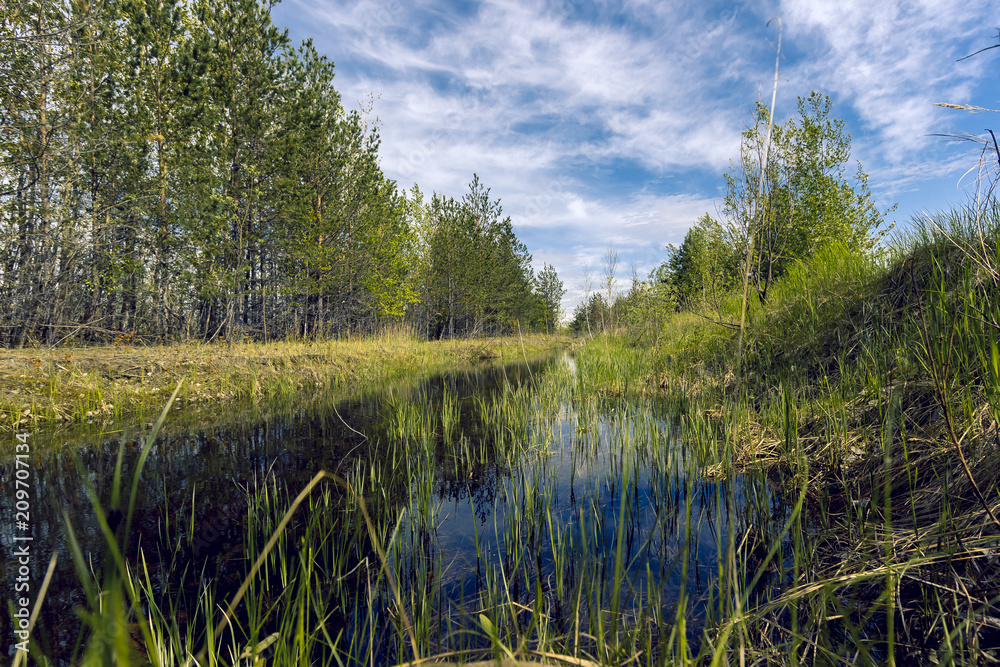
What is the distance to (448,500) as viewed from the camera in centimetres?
315

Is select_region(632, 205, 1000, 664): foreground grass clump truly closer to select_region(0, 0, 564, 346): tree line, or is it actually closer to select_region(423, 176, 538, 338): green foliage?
select_region(0, 0, 564, 346): tree line

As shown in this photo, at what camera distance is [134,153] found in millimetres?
10680

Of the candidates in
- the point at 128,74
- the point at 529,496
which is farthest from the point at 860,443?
the point at 128,74

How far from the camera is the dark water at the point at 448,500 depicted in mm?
2199

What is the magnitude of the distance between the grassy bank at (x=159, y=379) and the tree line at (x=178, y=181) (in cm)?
75

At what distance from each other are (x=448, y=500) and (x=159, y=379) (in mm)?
6123

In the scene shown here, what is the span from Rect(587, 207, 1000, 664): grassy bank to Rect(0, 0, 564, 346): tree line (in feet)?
28.3

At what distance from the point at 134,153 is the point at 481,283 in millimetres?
16537

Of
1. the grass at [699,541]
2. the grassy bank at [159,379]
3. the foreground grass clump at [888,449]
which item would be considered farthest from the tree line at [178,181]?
the foreground grass clump at [888,449]

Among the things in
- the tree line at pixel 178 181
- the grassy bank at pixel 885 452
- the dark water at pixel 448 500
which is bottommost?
the dark water at pixel 448 500

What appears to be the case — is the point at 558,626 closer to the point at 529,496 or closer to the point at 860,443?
the point at 529,496

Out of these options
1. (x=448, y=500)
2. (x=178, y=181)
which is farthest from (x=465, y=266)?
(x=448, y=500)

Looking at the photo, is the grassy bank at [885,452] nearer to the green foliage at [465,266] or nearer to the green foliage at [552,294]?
the green foliage at [465,266]

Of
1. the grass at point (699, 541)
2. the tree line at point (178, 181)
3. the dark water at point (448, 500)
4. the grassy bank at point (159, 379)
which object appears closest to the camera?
the grass at point (699, 541)
